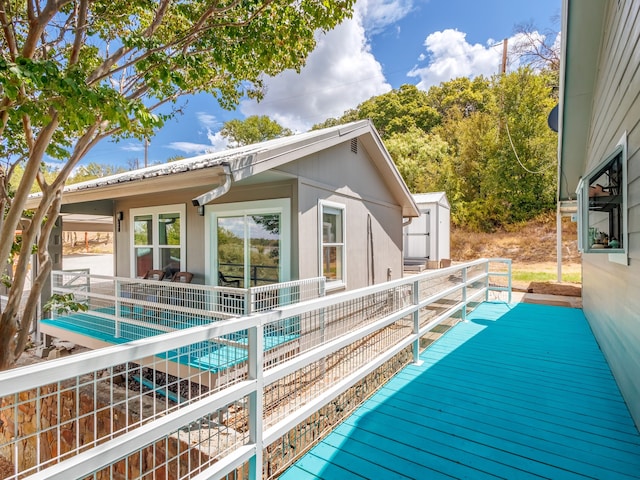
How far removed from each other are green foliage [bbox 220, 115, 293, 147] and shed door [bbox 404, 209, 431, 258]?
963 inches

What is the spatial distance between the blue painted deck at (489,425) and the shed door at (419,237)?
348 inches

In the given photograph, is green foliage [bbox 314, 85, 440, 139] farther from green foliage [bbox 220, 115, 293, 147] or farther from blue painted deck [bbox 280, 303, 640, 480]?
blue painted deck [bbox 280, 303, 640, 480]

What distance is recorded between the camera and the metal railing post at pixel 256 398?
188 centimetres

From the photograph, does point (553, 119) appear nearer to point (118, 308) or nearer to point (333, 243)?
point (333, 243)

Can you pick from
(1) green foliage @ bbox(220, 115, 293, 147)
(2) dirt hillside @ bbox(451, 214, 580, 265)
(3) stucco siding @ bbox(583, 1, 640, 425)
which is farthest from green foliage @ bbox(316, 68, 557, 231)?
(3) stucco siding @ bbox(583, 1, 640, 425)

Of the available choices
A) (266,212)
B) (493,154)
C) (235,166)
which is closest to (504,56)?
(493,154)

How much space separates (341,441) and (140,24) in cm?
592

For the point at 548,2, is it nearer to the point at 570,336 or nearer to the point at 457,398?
the point at 570,336

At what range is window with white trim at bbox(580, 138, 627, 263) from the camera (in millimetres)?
3156

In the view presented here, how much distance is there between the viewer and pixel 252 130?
114 ft

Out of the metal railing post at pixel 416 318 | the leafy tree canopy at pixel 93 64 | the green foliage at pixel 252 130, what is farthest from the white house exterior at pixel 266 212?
the green foliage at pixel 252 130

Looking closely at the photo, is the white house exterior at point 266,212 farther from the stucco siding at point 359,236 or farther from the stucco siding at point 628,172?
the stucco siding at point 628,172

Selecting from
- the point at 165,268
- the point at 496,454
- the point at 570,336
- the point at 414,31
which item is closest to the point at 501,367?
the point at 496,454

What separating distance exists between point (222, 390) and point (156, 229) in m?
6.38
